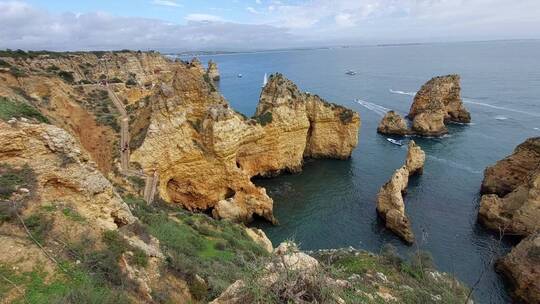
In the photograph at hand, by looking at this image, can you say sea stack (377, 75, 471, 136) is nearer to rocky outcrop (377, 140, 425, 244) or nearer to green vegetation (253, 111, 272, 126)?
rocky outcrop (377, 140, 425, 244)

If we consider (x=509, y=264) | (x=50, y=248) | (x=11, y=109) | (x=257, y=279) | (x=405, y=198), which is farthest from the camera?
(x=405, y=198)

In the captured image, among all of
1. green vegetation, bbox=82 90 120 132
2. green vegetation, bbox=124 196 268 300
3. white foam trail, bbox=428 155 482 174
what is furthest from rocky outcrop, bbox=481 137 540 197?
green vegetation, bbox=82 90 120 132

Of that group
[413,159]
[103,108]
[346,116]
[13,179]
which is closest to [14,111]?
[13,179]

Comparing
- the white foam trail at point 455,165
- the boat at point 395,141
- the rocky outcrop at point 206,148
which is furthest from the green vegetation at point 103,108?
the white foam trail at point 455,165

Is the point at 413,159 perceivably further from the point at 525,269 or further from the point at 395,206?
the point at 525,269

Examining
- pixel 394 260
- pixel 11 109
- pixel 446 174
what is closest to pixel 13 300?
pixel 11 109

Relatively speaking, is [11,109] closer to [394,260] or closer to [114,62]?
[394,260]
